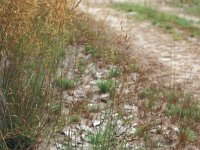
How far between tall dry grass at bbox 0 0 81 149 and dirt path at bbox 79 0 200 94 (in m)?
1.31

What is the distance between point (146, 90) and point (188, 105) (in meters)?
0.77

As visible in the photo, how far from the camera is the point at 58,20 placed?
4059 mm

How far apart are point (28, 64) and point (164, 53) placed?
13.5 feet

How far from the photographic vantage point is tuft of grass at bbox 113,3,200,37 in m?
10.0

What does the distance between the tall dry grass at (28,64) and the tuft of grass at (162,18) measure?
5.67m

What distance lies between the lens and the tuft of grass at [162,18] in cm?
1003

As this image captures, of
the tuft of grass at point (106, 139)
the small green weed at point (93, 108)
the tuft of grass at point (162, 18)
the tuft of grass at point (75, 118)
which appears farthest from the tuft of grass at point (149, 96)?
the tuft of grass at point (162, 18)

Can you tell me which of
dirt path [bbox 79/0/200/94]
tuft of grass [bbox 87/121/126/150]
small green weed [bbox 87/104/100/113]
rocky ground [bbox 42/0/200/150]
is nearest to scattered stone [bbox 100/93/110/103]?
rocky ground [bbox 42/0/200/150]

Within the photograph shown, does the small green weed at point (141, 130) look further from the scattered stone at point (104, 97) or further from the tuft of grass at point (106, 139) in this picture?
the scattered stone at point (104, 97)

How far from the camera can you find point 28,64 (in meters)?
4.55

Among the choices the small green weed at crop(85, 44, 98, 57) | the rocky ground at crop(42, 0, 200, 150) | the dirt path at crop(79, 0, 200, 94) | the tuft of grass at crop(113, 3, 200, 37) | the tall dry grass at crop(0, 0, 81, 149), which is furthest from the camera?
the tuft of grass at crop(113, 3, 200, 37)

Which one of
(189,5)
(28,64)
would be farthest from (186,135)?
(189,5)

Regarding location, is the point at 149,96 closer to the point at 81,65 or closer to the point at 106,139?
the point at 81,65

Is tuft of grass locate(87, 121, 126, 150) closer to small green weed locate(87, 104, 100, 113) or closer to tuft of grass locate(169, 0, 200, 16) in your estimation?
small green weed locate(87, 104, 100, 113)
